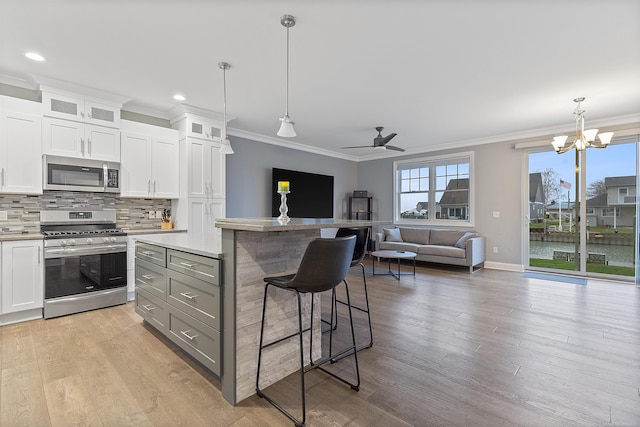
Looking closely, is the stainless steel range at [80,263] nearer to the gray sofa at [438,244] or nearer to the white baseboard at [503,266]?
the gray sofa at [438,244]

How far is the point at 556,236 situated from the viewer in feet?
17.7

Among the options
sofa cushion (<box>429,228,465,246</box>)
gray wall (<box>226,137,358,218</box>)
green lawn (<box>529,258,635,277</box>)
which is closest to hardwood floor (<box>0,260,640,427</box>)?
green lawn (<box>529,258,635,277</box>)

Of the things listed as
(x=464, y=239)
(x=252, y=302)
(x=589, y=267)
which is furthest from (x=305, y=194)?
(x=589, y=267)

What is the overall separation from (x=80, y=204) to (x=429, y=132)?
5.53 meters

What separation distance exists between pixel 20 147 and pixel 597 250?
813cm

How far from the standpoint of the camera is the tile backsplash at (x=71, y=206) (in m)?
3.33

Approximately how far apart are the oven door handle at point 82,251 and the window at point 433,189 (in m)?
5.80

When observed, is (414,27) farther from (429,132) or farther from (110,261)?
(110,261)

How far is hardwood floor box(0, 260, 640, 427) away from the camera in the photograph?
165cm

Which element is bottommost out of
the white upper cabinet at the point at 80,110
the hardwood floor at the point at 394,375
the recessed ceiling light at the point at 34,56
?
the hardwood floor at the point at 394,375

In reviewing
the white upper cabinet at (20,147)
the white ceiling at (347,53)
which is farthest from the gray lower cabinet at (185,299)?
the white ceiling at (347,53)

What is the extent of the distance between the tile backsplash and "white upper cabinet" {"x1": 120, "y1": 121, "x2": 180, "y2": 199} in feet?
1.09

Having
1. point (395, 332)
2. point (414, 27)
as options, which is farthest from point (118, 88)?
point (395, 332)

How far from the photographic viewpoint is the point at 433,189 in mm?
6906
